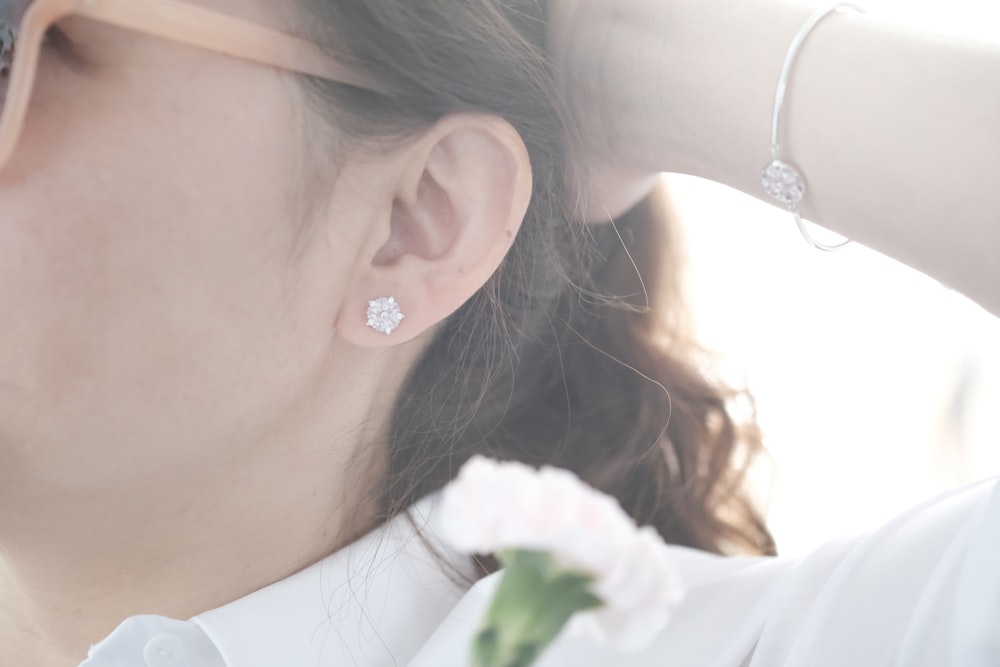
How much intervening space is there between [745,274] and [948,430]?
585mm

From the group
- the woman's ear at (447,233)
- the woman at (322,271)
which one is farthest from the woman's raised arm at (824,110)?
the woman's ear at (447,233)

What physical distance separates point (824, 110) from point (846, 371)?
3.89 ft

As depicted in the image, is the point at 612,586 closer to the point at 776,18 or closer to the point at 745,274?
the point at 776,18

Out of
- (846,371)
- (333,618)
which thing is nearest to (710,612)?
(333,618)

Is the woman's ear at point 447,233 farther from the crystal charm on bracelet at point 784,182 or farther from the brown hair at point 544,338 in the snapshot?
the crystal charm on bracelet at point 784,182

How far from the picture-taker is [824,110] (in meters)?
0.83

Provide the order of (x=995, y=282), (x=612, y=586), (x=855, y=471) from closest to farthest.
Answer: (x=612, y=586) < (x=995, y=282) < (x=855, y=471)

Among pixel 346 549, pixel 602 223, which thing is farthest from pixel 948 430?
pixel 346 549

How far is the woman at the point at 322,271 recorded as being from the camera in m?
0.80

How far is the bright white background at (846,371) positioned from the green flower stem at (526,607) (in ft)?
4.57

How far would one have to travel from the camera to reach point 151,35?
2.61 feet

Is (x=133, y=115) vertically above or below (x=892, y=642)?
above

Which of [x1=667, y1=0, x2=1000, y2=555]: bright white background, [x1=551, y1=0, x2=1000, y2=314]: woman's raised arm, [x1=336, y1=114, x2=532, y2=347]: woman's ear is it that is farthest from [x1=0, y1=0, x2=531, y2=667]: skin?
[x1=667, y1=0, x2=1000, y2=555]: bright white background

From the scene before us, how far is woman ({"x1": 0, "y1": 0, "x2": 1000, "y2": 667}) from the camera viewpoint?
0.80m
